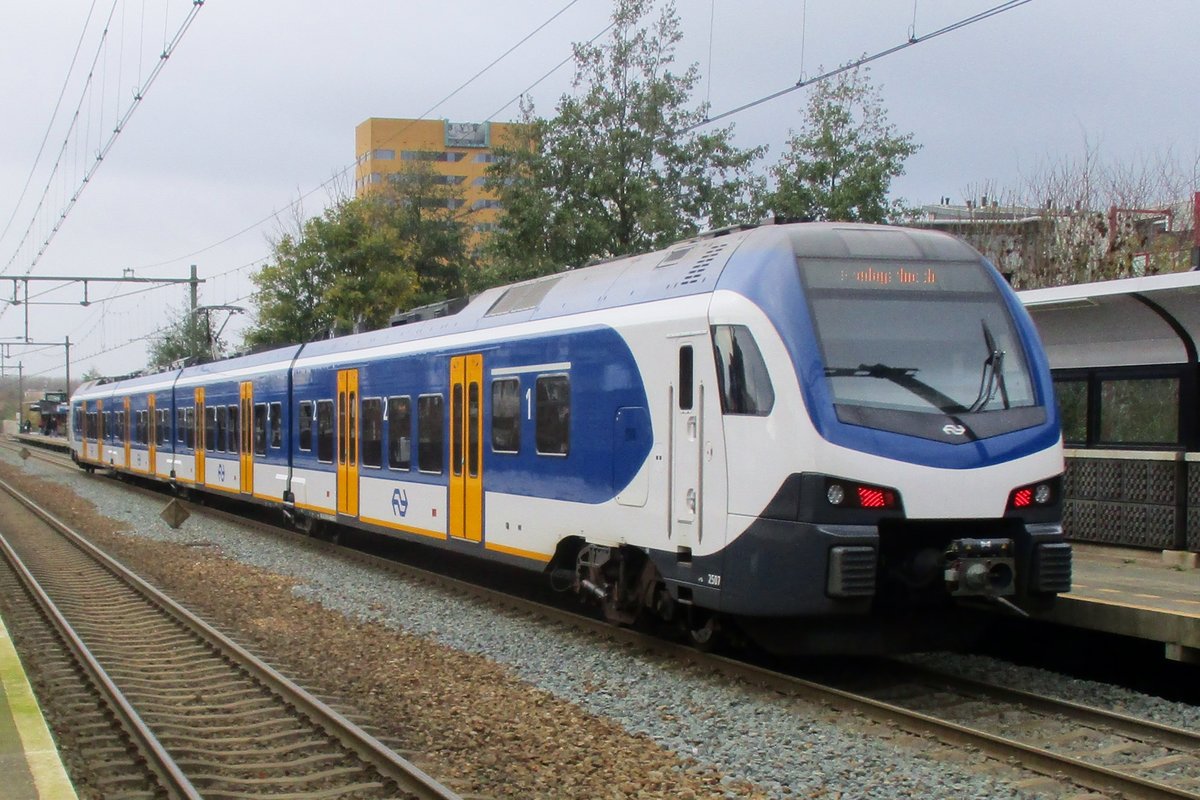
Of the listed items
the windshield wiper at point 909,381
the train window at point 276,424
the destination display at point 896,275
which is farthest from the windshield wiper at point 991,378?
the train window at point 276,424

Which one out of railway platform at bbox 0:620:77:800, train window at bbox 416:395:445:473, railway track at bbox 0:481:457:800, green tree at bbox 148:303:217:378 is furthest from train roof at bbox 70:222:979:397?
green tree at bbox 148:303:217:378

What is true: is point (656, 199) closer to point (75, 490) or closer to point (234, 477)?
point (234, 477)

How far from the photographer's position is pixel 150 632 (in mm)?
11711

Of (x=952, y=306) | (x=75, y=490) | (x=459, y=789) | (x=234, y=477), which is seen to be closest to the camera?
(x=459, y=789)

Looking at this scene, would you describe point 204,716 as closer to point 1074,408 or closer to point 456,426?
point 456,426

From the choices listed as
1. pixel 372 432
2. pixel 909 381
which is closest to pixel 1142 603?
pixel 909 381

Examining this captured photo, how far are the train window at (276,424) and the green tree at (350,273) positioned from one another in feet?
52.7

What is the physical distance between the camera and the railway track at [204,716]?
262 inches

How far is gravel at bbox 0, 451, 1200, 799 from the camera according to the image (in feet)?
21.2

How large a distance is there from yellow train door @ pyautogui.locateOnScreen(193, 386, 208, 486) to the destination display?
753 inches

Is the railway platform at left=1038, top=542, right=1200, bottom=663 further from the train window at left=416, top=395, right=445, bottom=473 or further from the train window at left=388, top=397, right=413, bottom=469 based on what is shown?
the train window at left=388, top=397, right=413, bottom=469

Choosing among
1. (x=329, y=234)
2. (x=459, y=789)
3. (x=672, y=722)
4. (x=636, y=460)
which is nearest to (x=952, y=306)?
(x=636, y=460)

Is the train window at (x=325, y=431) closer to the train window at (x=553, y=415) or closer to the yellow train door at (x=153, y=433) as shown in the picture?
the train window at (x=553, y=415)

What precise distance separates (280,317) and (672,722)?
104 ft
